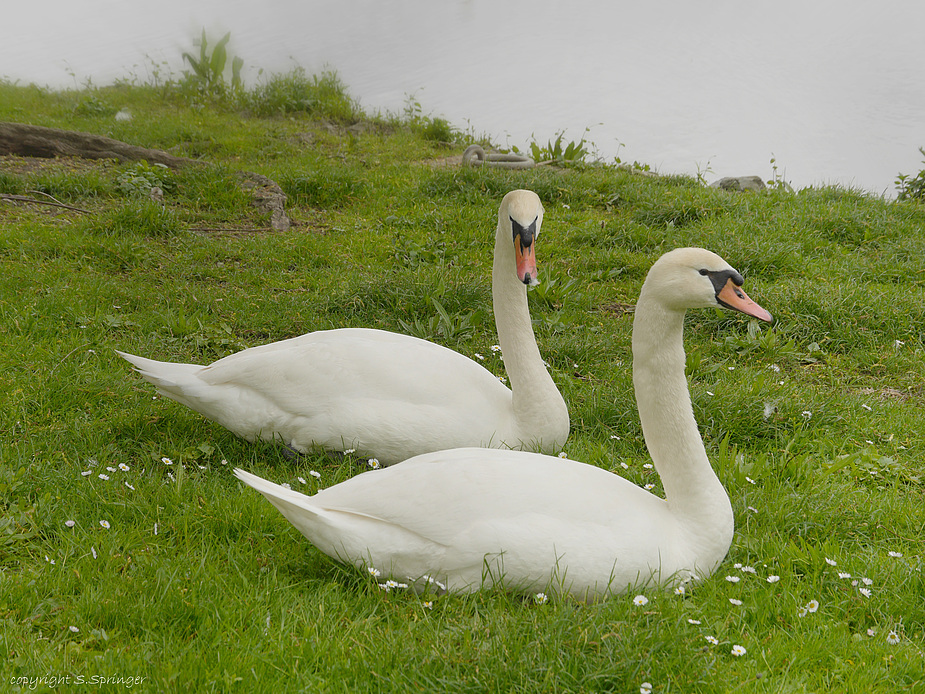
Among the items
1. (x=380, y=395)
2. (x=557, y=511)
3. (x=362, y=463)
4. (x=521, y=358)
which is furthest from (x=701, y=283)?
(x=362, y=463)

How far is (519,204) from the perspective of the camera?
3686mm

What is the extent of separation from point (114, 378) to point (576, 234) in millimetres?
4309

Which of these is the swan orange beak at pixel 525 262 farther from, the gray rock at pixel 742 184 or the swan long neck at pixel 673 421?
the gray rock at pixel 742 184

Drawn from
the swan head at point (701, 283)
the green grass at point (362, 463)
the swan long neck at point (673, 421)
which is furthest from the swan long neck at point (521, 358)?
the swan head at point (701, 283)

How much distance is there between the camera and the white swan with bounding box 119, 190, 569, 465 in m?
3.66

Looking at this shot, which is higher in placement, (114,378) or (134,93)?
(134,93)

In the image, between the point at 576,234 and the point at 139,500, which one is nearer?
the point at 139,500

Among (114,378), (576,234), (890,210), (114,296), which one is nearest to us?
(114,378)

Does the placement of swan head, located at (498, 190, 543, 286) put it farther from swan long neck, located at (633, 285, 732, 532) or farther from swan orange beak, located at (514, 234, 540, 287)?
swan long neck, located at (633, 285, 732, 532)

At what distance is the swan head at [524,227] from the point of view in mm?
3621

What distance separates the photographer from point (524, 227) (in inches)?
144

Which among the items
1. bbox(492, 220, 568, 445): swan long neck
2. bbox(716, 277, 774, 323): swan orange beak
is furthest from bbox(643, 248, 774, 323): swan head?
bbox(492, 220, 568, 445): swan long neck

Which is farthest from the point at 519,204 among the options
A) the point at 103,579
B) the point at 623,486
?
the point at 103,579

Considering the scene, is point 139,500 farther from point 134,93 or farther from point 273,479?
point 134,93
